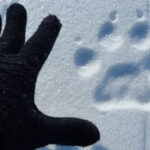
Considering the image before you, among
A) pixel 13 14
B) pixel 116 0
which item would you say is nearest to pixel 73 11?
pixel 116 0

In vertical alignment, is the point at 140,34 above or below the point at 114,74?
above

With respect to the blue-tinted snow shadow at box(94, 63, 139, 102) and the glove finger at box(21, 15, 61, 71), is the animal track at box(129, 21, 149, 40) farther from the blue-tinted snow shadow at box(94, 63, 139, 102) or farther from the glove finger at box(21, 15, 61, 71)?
the glove finger at box(21, 15, 61, 71)

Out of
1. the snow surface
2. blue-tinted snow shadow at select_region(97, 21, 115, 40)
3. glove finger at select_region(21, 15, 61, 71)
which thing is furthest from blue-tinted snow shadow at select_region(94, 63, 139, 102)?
glove finger at select_region(21, 15, 61, 71)

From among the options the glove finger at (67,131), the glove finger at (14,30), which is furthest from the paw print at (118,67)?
Result: the glove finger at (67,131)

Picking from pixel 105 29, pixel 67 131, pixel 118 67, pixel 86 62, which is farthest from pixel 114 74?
pixel 67 131

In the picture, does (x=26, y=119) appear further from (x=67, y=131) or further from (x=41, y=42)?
(x=41, y=42)

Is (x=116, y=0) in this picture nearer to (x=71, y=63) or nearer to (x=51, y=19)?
(x=71, y=63)
